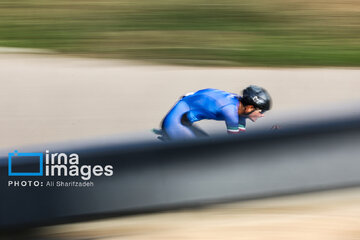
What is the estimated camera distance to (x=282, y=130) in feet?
13.1

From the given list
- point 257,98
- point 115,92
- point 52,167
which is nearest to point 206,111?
point 257,98

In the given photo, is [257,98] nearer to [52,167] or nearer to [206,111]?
[206,111]

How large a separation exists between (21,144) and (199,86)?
2.53 m

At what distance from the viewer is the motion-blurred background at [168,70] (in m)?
4.48

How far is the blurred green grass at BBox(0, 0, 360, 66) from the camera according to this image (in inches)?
424

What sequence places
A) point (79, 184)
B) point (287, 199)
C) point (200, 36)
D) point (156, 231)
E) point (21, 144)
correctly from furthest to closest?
point (200, 36), point (21, 144), point (287, 199), point (156, 231), point (79, 184)

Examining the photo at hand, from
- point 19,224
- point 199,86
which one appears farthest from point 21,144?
point 19,224

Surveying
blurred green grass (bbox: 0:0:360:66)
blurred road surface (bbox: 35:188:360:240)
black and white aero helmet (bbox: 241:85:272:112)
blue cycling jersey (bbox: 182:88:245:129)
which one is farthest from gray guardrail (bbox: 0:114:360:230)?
blurred green grass (bbox: 0:0:360:66)

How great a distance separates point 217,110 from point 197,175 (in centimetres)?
254

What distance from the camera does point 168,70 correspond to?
30.4ft

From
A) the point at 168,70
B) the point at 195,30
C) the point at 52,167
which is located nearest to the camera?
the point at 52,167

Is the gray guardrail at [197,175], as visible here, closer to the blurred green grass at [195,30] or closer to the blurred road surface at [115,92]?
the blurred road surface at [115,92]

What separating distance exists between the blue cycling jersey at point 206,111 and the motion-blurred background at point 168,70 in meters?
1.10

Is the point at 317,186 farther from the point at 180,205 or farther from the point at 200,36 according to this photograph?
the point at 200,36
